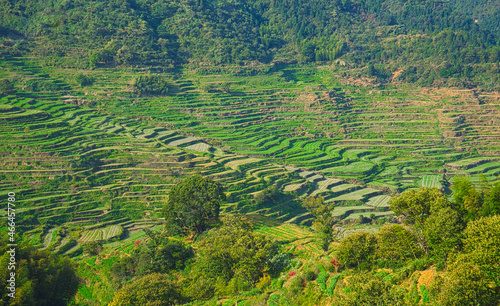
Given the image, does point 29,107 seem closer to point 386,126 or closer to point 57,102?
point 57,102

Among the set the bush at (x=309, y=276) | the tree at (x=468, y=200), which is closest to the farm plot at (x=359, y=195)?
the tree at (x=468, y=200)

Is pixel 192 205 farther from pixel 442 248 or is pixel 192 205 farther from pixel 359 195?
pixel 359 195

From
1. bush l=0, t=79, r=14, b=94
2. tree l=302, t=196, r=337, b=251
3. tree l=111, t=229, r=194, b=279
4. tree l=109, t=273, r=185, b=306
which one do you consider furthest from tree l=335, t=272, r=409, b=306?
bush l=0, t=79, r=14, b=94

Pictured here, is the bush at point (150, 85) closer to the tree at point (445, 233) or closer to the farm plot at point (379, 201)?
the farm plot at point (379, 201)

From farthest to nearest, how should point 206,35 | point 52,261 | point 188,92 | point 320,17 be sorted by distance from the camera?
point 320,17 < point 206,35 < point 188,92 < point 52,261

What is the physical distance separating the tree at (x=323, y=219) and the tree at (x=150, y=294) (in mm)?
10183

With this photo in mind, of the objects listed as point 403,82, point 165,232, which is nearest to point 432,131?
point 403,82

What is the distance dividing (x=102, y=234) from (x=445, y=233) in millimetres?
25254

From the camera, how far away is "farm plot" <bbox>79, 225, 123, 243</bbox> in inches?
1245

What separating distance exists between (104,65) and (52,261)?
48.7 meters

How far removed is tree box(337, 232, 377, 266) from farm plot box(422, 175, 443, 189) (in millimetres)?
29065

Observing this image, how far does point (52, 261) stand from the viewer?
20609 mm

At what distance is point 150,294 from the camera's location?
1934 centimetres

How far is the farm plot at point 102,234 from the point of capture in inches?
1245
